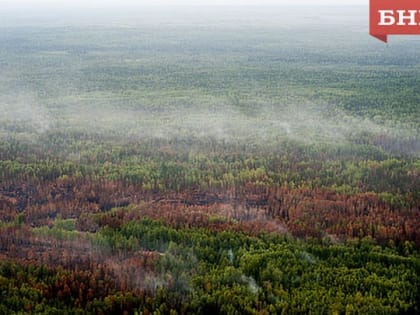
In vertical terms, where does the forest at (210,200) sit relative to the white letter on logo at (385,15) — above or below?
below

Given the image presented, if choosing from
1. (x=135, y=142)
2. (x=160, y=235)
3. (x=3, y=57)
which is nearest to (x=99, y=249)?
(x=160, y=235)

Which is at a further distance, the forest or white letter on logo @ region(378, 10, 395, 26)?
white letter on logo @ region(378, 10, 395, 26)

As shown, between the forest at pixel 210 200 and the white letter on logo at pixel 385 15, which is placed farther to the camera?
the white letter on logo at pixel 385 15

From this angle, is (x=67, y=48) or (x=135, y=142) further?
(x=67, y=48)

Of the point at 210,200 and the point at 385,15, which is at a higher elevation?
the point at 385,15

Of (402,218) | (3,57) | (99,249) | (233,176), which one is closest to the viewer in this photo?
(99,249)

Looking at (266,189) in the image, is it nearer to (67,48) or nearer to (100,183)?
(100,183)

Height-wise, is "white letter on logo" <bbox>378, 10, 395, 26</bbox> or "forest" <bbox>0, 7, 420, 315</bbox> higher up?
"white letter on logo" <bbox>378, 10, 395, 26</bbox>

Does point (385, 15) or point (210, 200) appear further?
point (385, 15)
